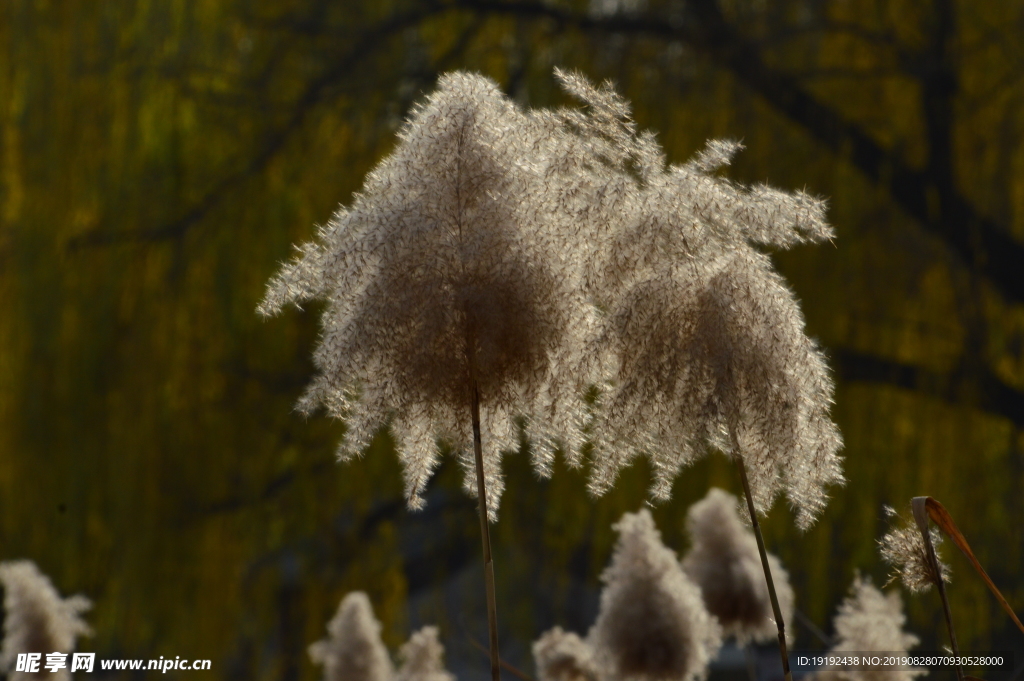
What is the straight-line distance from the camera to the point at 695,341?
106 cm

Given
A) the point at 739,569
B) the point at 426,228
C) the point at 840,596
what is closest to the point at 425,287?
the point at 426,228

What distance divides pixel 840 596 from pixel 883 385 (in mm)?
830

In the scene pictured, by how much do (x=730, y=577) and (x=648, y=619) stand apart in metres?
0.43

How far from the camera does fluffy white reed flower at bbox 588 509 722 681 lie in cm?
186

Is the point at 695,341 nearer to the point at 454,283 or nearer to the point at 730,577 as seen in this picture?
the point at 454,283

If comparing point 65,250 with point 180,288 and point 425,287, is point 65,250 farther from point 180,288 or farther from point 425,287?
point 425,287

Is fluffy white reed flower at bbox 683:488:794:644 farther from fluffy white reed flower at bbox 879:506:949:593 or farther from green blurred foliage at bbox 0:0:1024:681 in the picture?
green blurred foliage at bbox 0:0:1024:681

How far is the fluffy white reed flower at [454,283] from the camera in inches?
41.5

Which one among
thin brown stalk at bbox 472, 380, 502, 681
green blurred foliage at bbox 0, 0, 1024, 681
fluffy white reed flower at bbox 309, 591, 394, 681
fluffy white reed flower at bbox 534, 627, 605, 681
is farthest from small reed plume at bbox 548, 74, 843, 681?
green blurred foliage at bbox 0, 0, 1024, 681

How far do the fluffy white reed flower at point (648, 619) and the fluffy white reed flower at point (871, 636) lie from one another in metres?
0.24

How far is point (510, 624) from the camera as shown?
4.39 metres

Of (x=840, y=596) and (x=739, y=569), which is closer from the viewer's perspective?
(x=739, y=569)

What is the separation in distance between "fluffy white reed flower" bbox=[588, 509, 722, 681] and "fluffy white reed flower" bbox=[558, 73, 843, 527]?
818mm

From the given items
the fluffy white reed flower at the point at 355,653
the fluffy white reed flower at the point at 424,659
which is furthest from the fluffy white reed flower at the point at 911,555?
the fluffy white reed flower at the point at 355,653
